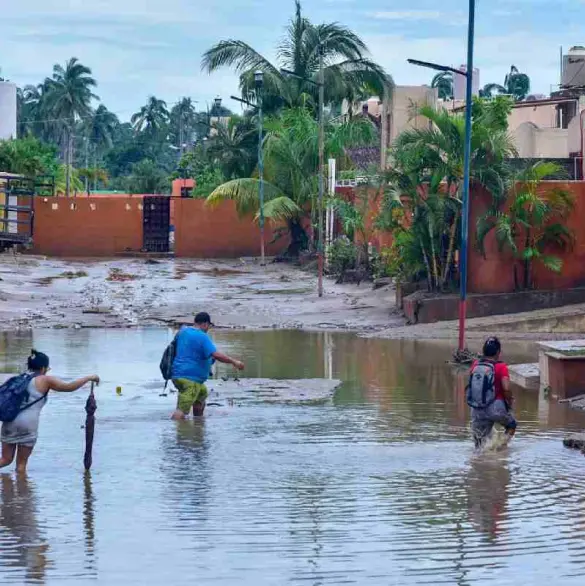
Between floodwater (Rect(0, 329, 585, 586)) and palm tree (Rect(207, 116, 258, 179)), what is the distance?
119 feet

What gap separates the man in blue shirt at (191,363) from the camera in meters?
15.1

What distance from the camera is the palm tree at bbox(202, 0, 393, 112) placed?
49.9 m

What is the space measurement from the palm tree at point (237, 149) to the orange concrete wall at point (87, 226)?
151 inches

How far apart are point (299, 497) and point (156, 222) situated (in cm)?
4564

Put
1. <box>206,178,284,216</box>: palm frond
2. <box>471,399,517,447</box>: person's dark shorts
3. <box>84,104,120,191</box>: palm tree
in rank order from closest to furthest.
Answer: <box>471,399,517,447</box>: person's dark shorts
<box>206,178,284,216</box>: palm frond
<box>84,104,120,191</box>: palm tree

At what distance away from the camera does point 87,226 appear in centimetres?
5584

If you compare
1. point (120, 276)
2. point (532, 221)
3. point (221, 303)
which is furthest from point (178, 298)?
point (532, 221)

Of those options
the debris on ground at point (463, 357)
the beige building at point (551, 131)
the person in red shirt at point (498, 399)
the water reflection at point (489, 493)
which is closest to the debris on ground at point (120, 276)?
the beige building at point (551, 131)

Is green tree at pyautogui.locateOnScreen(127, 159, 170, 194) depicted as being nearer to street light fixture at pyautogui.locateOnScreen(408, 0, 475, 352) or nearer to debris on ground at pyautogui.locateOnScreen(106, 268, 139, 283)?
debris on ground at pyautogui.locateOnScreen(106, 268, 139, 283)

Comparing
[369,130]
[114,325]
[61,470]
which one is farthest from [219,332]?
[369,130]

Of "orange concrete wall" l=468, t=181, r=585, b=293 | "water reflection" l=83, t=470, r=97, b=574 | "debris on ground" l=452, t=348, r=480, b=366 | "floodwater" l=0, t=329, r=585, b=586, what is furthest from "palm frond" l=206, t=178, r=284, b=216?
"water reflection" l=83, t=470, r=97, b=574

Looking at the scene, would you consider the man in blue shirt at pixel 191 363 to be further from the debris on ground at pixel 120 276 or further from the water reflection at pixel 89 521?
the debris on ground at pixel 120 276

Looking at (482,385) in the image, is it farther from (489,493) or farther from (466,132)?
(466,132)

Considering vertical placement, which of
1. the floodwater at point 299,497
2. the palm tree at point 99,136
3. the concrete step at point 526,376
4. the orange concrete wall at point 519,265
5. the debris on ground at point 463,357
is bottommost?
the floodwater at point 299,497
